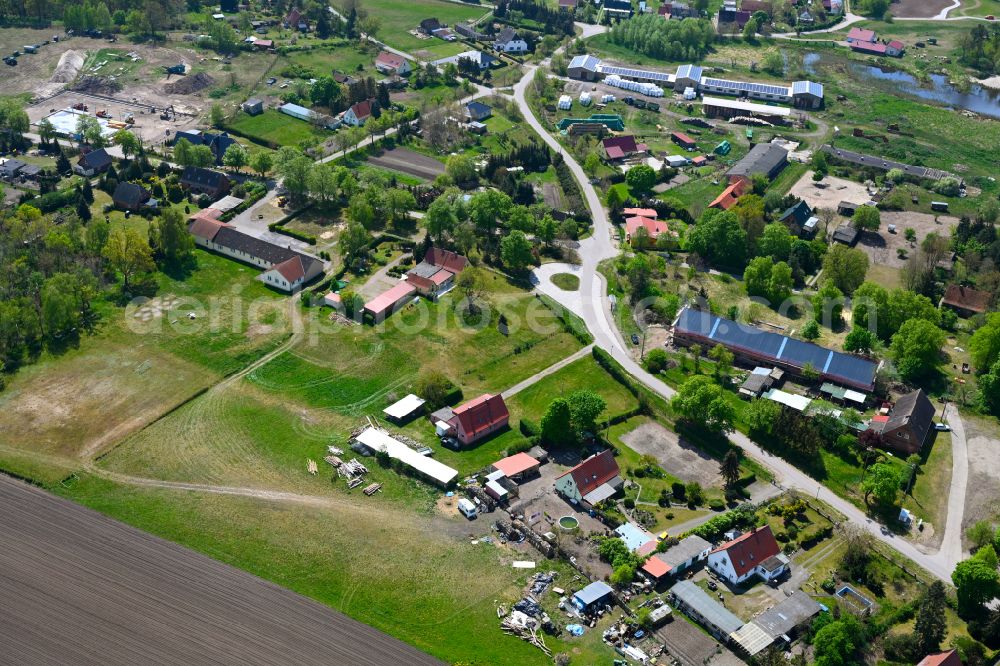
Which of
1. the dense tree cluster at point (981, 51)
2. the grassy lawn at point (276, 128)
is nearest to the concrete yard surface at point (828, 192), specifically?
the dense tree cluster at point (981, 51)

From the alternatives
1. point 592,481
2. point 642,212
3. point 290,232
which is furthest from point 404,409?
point 642,212

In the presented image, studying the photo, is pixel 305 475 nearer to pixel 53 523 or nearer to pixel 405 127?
pixel 53 523

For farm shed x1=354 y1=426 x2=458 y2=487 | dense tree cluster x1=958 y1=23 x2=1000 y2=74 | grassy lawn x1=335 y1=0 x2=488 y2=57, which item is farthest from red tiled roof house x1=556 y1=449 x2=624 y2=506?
dense tree cluster x1=958 y1=23 x2=1000 y2=74

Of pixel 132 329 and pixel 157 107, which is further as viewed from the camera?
pixel 157 107

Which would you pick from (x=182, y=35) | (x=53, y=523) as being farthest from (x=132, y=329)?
(x=182, y=35)

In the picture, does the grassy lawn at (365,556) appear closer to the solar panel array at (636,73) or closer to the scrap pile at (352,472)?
the scrap pile at (352,472)

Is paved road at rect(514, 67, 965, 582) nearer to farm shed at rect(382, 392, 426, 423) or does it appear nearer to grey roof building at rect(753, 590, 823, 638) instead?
grey roof building at rect(753, 590, 823, 638)

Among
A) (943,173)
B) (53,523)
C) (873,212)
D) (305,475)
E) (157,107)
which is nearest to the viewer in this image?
(53,523)
